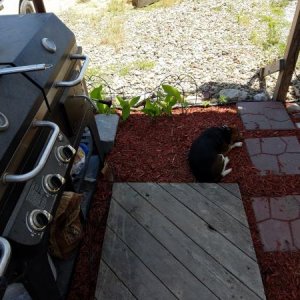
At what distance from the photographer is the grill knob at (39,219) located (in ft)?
3.87

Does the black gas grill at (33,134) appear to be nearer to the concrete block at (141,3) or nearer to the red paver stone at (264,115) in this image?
the red paver stone at (264,115)

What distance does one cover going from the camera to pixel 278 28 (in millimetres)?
5344

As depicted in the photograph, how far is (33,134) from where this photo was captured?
Answer: 4.36 ft

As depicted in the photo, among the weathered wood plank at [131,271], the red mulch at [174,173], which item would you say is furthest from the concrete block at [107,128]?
the weathered wood plank at [131,271]

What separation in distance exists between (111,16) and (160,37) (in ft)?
5.42

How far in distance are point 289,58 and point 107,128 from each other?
2.08 metres

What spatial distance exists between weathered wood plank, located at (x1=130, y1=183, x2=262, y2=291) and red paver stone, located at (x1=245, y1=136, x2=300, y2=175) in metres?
0.89

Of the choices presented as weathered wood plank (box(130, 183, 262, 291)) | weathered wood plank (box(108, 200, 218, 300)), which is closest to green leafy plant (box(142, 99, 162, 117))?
weathered wood plank (box(130, 183, 262, 291))

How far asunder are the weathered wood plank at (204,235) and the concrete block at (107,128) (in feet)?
2.12

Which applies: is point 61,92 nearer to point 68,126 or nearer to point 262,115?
point 68,126

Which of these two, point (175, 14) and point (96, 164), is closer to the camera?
point (96, 164)

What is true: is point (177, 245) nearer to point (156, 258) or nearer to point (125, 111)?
point (156, 258)

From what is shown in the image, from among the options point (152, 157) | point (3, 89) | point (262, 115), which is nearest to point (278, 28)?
point (262, 115)

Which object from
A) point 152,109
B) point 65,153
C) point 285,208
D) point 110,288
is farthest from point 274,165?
point 65,153
